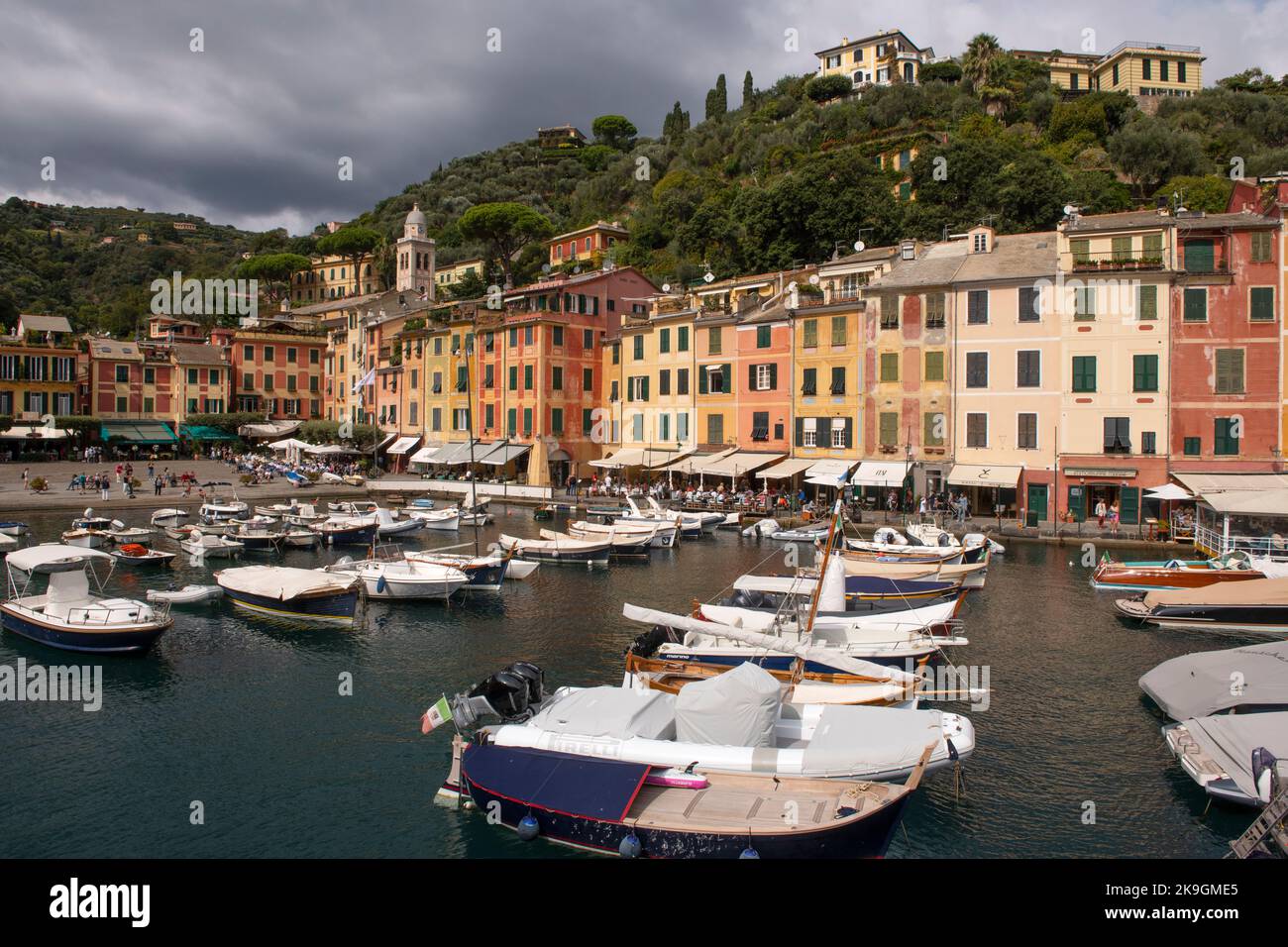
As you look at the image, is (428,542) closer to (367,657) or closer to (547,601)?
(547,601)

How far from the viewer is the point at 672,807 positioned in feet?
41.9

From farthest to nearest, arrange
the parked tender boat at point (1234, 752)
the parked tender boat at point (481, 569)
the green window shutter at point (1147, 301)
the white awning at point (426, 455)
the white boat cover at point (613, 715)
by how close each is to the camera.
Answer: the white awning at point (426, 455) → the green window shutter at point (1147, 301) → the parked tender boat at point (481, 569) → the white boat cover at point (613, 715) → the parked tender boat at point (1234, 752)

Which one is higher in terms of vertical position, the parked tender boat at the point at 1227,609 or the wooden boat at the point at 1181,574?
the wooden boat at the point at 1181,574

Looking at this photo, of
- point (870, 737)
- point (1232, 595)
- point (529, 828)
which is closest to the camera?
point (529, 828)

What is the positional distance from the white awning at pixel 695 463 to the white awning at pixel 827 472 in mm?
6897

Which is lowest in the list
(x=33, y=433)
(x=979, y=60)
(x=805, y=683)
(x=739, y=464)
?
(x=805, y=683)

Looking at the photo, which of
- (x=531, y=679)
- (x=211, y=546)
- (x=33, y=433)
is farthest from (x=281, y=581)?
(x=33, y=433)

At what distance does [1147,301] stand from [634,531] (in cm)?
2734

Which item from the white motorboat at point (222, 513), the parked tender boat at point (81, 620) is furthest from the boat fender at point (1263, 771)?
the white motorboat at point (222, 513)

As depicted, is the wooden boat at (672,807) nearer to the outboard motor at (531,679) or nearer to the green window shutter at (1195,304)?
the outboard motor at (531,679)

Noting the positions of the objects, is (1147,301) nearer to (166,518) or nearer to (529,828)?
(529,828)

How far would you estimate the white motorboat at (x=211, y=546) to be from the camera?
38.9 m

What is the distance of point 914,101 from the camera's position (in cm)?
10331
